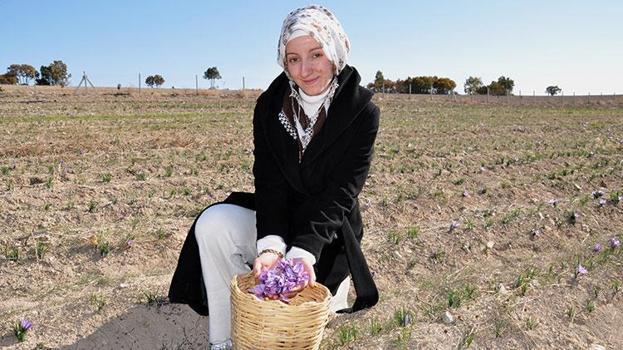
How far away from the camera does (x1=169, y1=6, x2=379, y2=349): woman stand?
293 cm

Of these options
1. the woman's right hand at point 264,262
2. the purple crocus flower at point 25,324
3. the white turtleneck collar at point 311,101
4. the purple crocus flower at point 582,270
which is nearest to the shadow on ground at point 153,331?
the purple crocus flower at point 25,324

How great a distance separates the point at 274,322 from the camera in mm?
2330

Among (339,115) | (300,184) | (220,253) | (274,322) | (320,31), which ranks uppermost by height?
(320,31)

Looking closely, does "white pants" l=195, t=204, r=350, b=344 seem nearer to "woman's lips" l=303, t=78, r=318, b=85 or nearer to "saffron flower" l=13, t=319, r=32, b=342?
"woman's lips" l=303, t=78, r=318, b=85

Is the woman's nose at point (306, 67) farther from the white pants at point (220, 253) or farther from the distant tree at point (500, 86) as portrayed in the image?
the distant tree at point (500, 86)

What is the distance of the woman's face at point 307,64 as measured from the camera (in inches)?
113

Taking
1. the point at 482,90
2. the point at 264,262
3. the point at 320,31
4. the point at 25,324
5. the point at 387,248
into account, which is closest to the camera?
the point at 264,262

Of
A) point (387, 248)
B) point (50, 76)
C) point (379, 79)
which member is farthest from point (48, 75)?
point (387, 248)

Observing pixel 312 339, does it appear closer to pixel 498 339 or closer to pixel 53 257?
pixel 498 339

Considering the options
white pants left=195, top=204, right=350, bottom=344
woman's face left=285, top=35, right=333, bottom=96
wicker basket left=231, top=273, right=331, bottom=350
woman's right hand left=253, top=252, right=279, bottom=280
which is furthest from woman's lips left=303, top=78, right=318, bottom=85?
wicker basket left=231, top=273, right=331, bottom=350

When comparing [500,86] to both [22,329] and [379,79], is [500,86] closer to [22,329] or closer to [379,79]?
[379,79]

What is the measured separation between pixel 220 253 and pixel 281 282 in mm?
693

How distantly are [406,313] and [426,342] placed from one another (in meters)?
0.32

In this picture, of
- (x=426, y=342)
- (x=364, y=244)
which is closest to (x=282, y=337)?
(x=426, y=342)
